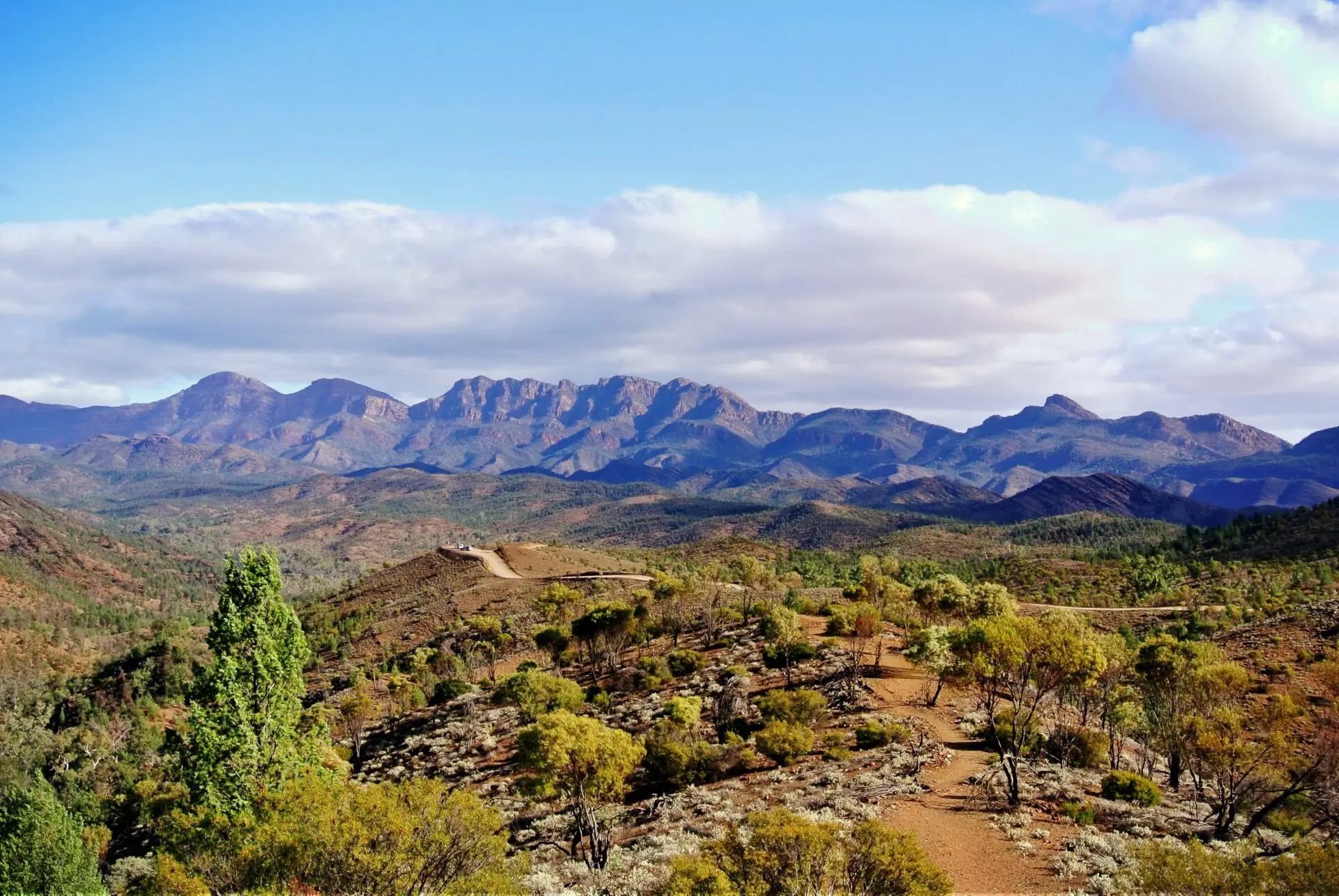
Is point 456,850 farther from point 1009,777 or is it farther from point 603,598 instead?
point 603,598

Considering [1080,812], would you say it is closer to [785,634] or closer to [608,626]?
[785,634]

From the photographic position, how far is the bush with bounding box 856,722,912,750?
136ft

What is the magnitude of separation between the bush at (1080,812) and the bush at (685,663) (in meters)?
32.8

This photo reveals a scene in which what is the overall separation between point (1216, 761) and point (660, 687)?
37824 millimetres

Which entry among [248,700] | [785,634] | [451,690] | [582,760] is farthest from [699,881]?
[451,690]

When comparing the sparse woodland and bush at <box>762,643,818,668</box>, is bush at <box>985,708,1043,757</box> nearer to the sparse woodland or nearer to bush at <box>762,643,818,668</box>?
the sparse woodland

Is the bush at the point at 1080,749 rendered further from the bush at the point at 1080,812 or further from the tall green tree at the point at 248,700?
the tall green tree at the point at 248,700

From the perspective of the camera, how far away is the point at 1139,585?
111938 millimetres

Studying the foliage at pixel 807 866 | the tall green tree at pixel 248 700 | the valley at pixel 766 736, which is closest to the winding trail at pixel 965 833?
the valley at pixel 766 736

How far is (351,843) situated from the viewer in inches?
768

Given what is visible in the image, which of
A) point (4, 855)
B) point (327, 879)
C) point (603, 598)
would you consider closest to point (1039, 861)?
point (327, 879)

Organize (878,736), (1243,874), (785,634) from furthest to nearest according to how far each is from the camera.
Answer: (785,634), (878,736), (1243,874)

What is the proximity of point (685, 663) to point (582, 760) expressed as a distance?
106 ft

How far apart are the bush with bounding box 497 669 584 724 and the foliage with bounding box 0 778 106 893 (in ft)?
80.4
